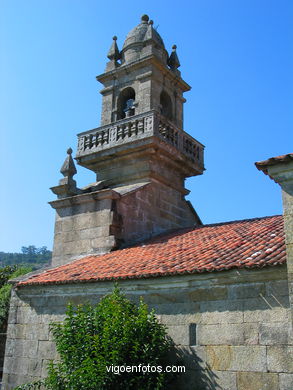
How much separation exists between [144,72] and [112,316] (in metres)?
8.88

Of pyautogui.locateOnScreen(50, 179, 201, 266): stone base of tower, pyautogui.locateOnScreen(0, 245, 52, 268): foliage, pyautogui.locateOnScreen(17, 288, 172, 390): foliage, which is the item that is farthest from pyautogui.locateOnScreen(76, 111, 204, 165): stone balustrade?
pyautogui.locateOnScreen(0, 245, 52, 268): foliage

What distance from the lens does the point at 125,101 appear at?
13.9 meters

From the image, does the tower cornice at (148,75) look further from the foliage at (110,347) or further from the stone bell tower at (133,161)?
the foliage at (110,347)

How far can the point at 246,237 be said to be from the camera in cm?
841

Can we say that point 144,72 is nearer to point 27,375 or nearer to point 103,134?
point 103,134

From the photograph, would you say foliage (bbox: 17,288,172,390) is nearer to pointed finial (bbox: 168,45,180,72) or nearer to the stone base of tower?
the stone base of tower

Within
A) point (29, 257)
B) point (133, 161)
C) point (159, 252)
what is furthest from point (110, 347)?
point (29, 257)

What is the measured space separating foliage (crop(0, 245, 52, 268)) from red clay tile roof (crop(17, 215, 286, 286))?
105807 millimetres

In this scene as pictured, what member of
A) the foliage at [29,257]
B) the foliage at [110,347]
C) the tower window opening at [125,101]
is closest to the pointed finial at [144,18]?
the tower window opening at [125,101]

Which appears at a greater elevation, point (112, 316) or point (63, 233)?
point (63, 233)

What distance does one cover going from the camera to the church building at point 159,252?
6.04m

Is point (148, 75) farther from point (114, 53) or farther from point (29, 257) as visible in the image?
point (29, 257)

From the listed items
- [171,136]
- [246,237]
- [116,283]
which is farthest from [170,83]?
[116,283]

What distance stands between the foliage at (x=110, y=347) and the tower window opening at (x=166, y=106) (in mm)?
8226
